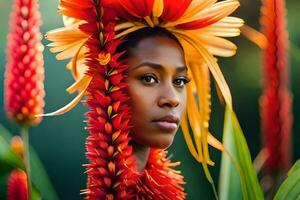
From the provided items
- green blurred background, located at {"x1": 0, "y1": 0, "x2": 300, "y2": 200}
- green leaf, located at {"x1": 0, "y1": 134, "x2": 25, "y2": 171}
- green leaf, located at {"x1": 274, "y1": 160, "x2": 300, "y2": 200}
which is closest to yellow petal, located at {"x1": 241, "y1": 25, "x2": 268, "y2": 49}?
green blurred background, located at {"x1": 0, "y1": 0, "x2": 300, "y2": 200}

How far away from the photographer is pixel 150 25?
833 mm

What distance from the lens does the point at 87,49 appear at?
862mm

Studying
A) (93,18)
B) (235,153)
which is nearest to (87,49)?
(93,18)

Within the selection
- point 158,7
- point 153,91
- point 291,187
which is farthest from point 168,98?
point 291,187

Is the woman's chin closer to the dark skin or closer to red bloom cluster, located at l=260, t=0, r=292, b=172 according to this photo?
the dark skin

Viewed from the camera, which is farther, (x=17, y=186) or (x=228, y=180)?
(x=228, y=180)

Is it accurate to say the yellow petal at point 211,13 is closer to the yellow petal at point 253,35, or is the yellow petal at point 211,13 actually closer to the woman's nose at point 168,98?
the woman's nose at point 168,98

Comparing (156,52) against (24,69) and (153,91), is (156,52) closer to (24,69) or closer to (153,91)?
(153,91)

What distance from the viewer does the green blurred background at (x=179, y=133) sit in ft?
3.23

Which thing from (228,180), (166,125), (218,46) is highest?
(218,46)

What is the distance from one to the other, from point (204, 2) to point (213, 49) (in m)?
0.09

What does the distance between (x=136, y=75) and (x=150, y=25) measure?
76mm

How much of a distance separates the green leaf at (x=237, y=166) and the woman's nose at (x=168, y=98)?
100 mm

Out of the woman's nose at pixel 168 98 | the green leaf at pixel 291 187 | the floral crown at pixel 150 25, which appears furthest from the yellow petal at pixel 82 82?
the green leaf at pixel 291 187
